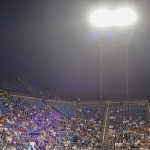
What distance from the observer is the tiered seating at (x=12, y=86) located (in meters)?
36.6

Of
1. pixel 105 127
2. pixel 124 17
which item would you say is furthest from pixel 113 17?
pixel 105 127

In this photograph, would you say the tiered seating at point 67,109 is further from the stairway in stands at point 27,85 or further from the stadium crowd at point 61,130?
the stairway in stands at point 27,85

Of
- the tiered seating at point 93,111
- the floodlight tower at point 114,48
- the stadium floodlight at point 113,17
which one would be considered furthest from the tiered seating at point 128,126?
the stadium floodlight at point 113,17

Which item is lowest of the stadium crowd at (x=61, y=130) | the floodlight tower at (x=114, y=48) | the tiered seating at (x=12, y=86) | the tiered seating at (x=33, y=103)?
the stadium crowd at (x=61, y=130)

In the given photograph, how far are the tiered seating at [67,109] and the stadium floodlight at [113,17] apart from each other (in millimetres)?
9408

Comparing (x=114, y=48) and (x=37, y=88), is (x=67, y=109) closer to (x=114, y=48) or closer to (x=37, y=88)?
(x=37, y=88)

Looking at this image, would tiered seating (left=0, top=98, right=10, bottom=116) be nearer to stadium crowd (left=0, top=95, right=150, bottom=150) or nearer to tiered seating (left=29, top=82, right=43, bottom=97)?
stadium crowd (left=0, top=95, right=150, bottom=150)

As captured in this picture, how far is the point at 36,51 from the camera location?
38281mm

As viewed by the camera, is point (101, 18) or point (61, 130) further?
point (61, 130)

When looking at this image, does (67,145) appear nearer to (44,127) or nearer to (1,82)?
(44,127)

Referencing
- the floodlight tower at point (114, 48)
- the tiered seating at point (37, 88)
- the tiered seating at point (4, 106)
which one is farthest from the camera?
the tiered seating at point (37, 88)

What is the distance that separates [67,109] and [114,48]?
7263 millimetres

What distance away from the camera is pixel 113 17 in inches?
1297

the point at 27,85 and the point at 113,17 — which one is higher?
the point at 113,17
